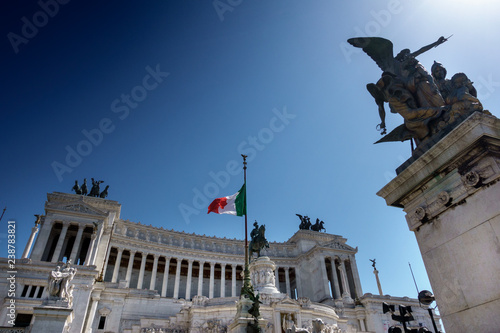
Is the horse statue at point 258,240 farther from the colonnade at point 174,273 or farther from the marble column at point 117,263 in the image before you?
the marble column at point 117,263

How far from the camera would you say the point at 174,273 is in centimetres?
5800

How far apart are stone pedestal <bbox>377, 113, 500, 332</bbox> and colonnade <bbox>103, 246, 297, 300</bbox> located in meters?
49.5

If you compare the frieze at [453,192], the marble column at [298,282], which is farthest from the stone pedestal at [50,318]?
the marble column at [298,282]

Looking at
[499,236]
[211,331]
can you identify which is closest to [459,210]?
[499,236]

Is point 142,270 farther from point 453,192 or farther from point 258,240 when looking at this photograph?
point 453,192

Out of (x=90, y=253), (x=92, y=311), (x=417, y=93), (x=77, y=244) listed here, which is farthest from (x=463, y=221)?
(x=77, y=244)

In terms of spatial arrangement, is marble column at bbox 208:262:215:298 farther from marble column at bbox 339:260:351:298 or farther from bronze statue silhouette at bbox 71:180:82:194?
bronze statue silhouette at bbox 71:180:82:194

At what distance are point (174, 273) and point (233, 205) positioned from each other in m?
42.0

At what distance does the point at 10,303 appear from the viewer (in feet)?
95.9

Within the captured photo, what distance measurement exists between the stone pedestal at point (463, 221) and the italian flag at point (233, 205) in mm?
14850

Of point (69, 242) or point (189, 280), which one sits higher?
point (69, 242)

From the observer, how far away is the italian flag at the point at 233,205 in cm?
2071

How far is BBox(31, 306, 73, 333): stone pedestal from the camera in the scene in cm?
1352

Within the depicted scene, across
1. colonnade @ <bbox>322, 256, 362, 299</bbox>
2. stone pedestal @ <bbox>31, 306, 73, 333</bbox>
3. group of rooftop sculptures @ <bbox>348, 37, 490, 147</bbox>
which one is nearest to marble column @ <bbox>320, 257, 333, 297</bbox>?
colonnade @ <bbox>322, 256, 362, 299</bbox>
